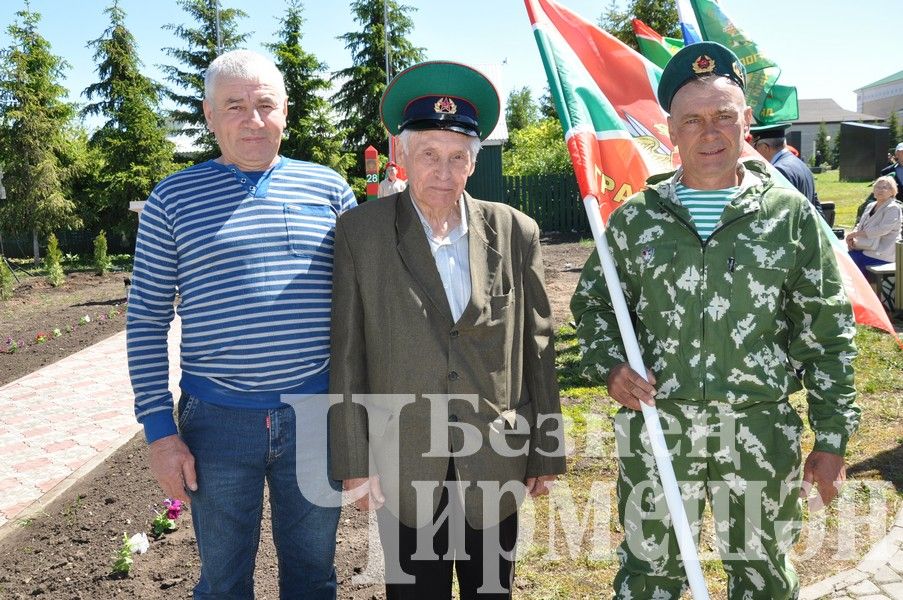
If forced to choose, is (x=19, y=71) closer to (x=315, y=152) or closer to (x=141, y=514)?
(x=315, y=152)

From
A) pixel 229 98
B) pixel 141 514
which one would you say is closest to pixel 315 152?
pixel 141 514

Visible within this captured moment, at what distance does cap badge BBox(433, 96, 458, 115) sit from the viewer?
2.25 meters

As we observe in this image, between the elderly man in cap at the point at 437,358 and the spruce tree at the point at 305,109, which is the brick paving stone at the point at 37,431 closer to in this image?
the elderly man in cap at the point at 437,358

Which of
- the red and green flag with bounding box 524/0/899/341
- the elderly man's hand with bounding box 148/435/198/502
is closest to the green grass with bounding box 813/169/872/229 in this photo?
the red and green flag with bounding box 524/0/899/341

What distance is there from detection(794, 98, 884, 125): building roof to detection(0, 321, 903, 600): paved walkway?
76141 mm

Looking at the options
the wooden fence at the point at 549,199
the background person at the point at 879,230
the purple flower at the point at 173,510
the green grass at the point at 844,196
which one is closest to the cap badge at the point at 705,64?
the purple flower at the point at 173,510

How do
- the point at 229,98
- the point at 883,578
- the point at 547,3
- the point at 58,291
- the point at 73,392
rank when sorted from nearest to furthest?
the point at 229,98, the point at 547,3, the point at 883,578, the point at 73,392, the point at 58,291

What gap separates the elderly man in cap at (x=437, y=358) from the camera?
2.19 meters

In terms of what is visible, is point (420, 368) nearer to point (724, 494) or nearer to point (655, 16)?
point (724, 494)

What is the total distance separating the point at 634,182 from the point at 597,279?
60cm

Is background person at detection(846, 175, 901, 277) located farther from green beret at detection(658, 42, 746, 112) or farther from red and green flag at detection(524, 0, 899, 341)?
green beret at detection(658, 42, 746, 112)

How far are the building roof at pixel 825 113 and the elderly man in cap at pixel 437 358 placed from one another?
7831cm

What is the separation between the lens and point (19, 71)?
17406mm

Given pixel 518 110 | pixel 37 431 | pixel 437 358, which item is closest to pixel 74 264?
pixel 37 431
